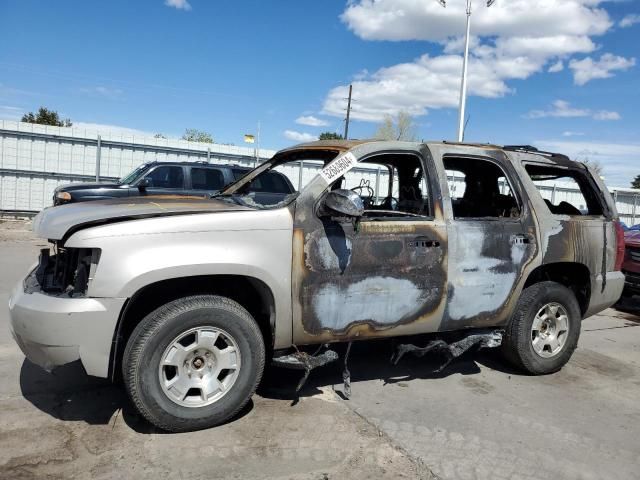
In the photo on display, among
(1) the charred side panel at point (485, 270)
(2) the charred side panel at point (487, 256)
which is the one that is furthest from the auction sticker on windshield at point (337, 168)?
(1) the charred side panel at point (485, 270)

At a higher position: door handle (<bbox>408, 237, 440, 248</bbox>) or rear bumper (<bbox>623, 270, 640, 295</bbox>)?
door handle (<bbox>408, 237, 440, 248</bbox>)

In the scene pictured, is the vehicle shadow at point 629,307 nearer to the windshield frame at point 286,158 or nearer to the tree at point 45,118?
the windshield frame at point 286,158

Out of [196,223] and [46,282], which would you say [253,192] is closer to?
[196,223]

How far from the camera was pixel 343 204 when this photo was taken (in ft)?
11.7

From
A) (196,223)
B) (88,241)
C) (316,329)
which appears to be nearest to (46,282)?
(88,241)

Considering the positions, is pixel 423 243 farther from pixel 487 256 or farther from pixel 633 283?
pixel 633 283

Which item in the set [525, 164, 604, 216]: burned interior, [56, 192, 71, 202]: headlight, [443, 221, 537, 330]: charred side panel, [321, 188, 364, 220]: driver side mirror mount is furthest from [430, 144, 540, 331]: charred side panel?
[56, 192, 71, 202]: headlight

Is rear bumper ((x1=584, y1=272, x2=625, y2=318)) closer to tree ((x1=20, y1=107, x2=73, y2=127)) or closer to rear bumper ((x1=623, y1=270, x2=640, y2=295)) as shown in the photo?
rear bumper ((x1=623, y1=270, x2=640, y2=295))

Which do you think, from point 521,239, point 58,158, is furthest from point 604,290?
point 58,158

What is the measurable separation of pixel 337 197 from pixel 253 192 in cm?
150

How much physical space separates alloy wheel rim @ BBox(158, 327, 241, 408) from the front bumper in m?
0.36

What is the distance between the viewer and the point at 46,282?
352cm

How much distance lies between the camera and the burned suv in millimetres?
3232

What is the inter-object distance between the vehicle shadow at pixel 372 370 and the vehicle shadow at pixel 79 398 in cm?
47
